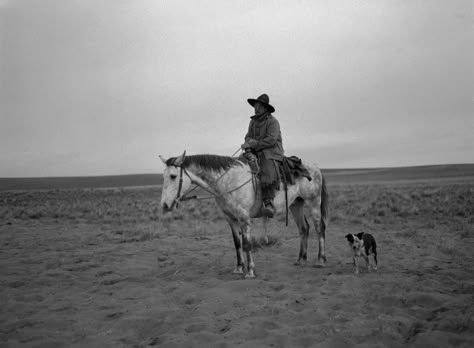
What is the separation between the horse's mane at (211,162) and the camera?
6871 millimetres

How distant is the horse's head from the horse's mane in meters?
0.27

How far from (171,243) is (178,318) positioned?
6328 mm

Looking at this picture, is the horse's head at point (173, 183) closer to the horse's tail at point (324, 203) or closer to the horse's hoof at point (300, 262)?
the horse's hoof at point (300, 262)

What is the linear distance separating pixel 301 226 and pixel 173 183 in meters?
3.62

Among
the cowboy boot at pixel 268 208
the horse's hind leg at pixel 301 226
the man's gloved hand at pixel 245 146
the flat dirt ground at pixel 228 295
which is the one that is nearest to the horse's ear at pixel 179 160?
the man's gloved hand at pixel 245 146

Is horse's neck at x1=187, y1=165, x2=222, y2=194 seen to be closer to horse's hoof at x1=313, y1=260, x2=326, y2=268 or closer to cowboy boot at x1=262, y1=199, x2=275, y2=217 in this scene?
cowboy boot at x1=262, y1=199, x2=275, y2=217

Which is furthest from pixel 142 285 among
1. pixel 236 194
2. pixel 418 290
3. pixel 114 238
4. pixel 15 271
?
pixel 114 238

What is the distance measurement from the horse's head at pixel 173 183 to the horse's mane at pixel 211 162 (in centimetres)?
27

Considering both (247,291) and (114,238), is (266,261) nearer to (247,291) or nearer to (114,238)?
(247,291)

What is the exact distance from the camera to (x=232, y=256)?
358 inches

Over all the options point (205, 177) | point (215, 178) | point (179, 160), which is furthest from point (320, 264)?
point (179, 160)

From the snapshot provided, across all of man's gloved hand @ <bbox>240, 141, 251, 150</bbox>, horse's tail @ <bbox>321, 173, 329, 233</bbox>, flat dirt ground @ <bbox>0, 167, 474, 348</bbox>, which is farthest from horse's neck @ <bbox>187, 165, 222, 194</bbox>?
horse's tail @ <bbox>321, 173, 329, 233</bbox>

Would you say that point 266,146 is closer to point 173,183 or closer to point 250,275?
point 173,183

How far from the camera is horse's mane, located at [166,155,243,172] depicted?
6871 mm
